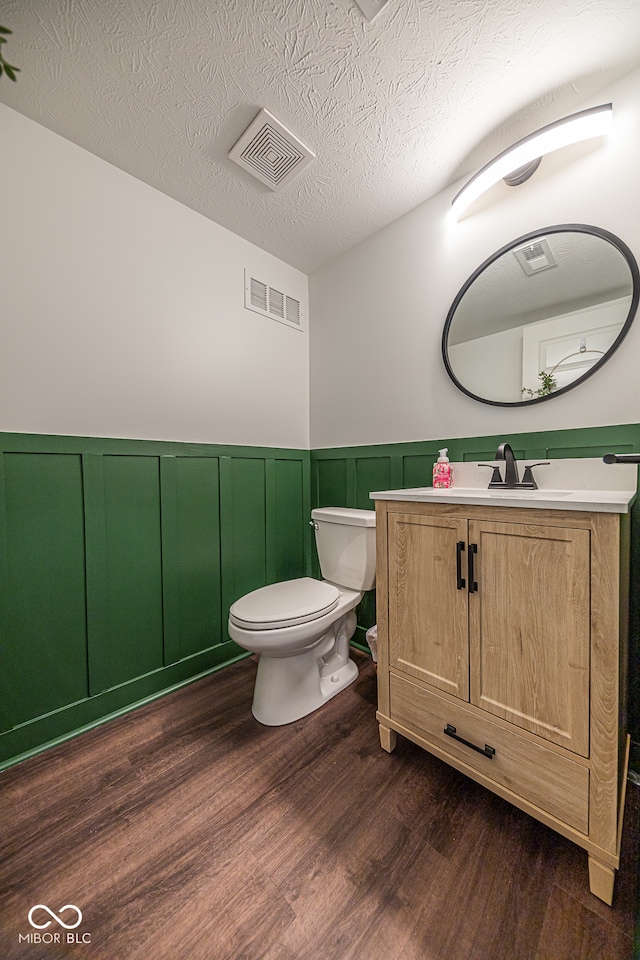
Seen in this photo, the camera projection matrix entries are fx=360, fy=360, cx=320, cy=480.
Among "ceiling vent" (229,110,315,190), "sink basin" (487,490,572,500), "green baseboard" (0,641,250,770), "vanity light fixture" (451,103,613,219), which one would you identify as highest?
"ceiling vent" (229,110,315,190)

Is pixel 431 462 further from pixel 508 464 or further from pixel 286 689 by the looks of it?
pixel 286 689

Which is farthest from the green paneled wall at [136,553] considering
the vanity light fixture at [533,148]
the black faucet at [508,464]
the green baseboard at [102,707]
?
the vanity light fixture at [533,148]

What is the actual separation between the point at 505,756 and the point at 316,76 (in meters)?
2.09

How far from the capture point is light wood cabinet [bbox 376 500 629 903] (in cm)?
82

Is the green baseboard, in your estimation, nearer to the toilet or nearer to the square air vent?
the toilet

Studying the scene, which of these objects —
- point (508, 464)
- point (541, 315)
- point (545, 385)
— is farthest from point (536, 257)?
point (508, 464)

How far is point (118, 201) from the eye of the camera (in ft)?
4.81

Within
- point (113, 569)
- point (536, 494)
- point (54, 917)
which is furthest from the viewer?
point (113, 569)

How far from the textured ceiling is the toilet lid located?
1.74m

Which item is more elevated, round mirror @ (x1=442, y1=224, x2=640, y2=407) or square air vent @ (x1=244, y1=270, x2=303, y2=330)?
square air vent @ (x1=244, y1=270, x2=303, y2=330)

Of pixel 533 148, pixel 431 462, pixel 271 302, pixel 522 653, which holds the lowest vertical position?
pixel 522 653

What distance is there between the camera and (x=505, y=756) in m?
0.96

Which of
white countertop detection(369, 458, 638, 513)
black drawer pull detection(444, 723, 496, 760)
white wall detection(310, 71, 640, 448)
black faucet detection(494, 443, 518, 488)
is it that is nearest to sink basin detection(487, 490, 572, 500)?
white countertop detection(369, 458, 638, 513)

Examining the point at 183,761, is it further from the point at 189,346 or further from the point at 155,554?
the point at 189,346
